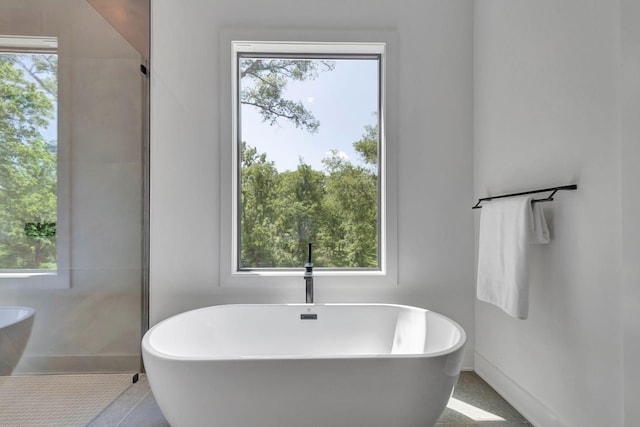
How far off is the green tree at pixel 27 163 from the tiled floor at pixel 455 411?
31.3 inches

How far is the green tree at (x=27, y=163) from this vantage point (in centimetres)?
138

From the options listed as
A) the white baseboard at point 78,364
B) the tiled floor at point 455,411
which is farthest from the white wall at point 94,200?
the tiled floor at point 455,411

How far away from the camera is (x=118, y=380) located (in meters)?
1.87

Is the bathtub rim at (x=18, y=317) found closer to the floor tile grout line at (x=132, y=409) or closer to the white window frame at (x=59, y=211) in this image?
Result: the white window frame at (x=59, y=211)

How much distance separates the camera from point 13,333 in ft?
4.68

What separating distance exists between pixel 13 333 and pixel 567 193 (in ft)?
7.87

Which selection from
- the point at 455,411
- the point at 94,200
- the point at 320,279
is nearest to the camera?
the point at 455,411

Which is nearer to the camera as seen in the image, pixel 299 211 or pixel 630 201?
pixel 630 201

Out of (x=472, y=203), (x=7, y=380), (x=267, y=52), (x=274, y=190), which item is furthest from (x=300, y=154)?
(x=7, y=380)

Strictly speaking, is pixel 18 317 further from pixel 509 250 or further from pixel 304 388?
pixel 509 250

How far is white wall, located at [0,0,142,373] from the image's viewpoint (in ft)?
5.22

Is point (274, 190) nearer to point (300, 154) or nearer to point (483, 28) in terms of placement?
point (300, 154)

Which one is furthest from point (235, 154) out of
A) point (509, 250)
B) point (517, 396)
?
point (517, 396)

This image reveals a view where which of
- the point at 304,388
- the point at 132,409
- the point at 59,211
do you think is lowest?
the point at 132,409
